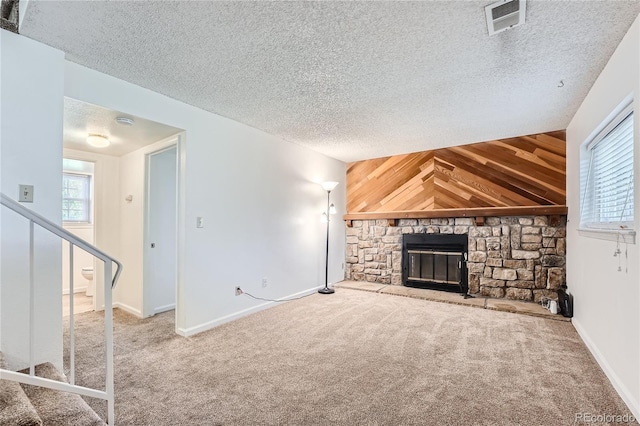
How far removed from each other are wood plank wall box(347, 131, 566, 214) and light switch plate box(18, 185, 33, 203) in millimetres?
4407

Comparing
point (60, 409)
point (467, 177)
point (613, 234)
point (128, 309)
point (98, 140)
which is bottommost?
point (128, 309)

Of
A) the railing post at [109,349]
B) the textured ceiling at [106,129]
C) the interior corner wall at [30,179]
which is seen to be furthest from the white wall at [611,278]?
the interior corner wall at [30,179]

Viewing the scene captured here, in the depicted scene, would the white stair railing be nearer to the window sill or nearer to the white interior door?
the white interior door

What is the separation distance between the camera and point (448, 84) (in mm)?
2598

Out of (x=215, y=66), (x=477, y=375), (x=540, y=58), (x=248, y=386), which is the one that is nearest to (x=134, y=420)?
(x=248, y=386)

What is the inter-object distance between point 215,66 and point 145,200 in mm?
Answer: 2072

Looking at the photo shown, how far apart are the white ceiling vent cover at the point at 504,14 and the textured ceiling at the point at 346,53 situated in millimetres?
48

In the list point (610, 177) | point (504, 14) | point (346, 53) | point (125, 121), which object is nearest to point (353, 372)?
point (346, 53)

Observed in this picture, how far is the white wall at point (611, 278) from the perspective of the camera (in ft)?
5.91

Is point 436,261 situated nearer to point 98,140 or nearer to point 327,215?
point 327,215

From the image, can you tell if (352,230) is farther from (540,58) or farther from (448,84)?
(540,58)

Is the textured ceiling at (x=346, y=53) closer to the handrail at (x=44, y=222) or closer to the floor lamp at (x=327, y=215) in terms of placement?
the handrail at (x=44, y=222)

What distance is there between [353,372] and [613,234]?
207cm

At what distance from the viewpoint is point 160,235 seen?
3.84m
